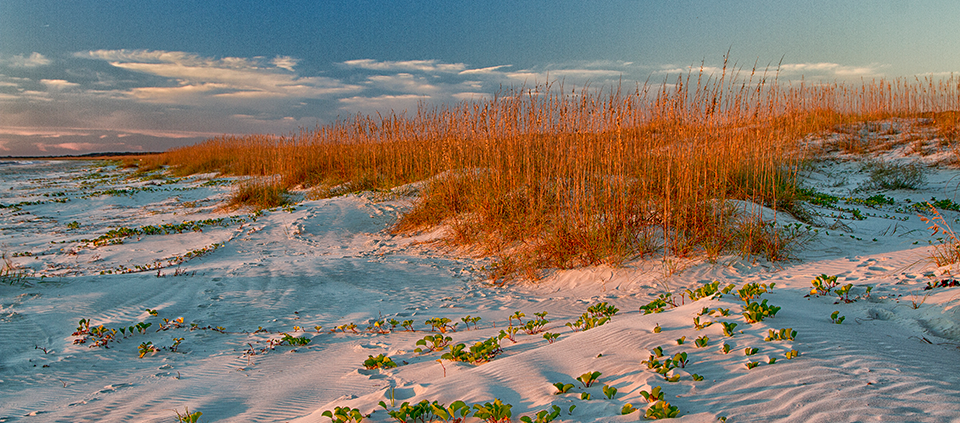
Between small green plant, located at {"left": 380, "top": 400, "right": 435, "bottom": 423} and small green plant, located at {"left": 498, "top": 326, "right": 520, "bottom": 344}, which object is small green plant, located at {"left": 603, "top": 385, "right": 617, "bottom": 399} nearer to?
small green plant, located at {"left": 380, "top": 400, "right": 435, "bottom": 423}

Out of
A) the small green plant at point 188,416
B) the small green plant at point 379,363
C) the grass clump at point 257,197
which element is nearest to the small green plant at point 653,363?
the small green plant at point 379,363

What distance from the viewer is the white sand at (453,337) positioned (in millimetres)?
1916

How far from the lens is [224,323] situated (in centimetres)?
367

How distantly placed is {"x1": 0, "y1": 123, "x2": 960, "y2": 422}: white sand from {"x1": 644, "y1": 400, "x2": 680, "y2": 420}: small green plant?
0.21ft

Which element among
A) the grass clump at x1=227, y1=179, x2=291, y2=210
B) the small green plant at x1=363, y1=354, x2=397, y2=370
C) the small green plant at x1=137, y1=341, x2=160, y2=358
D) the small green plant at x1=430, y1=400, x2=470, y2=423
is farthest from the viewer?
the grass clump at x1=227, y1=179, x2=291, y2=210

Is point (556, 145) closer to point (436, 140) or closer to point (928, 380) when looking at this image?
point (436, 140)

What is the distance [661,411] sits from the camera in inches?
65.4

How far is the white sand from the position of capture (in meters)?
1.92

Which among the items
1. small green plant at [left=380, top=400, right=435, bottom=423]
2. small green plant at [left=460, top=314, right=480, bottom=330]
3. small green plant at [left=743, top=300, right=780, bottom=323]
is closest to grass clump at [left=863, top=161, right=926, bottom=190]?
small green plant at [left=743, top=300, right=780, bottom=323]

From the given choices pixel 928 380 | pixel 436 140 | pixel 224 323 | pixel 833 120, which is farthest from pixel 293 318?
pixel 833 120

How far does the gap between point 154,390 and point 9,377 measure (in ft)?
3.22

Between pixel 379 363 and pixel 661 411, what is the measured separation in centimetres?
164

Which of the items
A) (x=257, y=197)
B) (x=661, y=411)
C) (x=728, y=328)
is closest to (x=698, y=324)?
(x=728, y=328)

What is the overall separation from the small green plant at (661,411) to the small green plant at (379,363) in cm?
151
